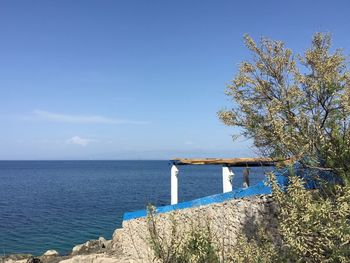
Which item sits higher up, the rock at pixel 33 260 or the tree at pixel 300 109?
the tree at pixel 300 109

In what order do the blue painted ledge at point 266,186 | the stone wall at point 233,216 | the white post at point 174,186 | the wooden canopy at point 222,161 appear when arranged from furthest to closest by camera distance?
the white post at point 174,186 < the wooden canopy at point 222,161 < the stone wall at point 233,216 < the blue painted ledge at point 266,186

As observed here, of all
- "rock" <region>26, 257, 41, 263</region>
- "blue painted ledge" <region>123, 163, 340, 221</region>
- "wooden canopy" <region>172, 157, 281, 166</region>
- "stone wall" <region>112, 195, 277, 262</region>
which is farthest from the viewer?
"rock" <region>26, 257, 41, 263</region>

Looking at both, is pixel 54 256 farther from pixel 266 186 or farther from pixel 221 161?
pixel 266 186

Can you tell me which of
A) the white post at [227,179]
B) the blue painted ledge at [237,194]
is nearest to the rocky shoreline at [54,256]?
the white post at [227,179]

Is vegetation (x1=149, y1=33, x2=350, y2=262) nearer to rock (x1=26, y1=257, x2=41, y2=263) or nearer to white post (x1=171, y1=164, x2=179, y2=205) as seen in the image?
white post (x1=171, y1=164, x2=179, y2=205)

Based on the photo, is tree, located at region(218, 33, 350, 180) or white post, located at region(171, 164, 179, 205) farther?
white post, located at region(171, 164, 179, 205)

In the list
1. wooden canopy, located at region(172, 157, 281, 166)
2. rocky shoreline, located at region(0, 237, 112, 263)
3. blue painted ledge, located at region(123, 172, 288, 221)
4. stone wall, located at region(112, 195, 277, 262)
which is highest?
wooden canopy, located at region(172, 157, 281, 166)

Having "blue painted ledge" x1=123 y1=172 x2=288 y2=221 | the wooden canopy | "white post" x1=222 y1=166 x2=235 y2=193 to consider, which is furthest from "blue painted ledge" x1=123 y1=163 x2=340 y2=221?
"white post" x1=222 y1=166 x2=235 y2=193

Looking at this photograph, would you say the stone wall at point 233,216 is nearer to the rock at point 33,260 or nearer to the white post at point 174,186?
the white post at point 174,186

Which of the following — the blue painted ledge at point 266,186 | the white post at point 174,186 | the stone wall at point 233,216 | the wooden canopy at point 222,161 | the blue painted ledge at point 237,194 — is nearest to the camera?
the blue painted ledge at point 266,186

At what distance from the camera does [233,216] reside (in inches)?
467

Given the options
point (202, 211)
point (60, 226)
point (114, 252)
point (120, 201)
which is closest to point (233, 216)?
point (202, 211)

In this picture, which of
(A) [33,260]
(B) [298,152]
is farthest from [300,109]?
(A) [33,260]

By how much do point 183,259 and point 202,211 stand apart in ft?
22.9
